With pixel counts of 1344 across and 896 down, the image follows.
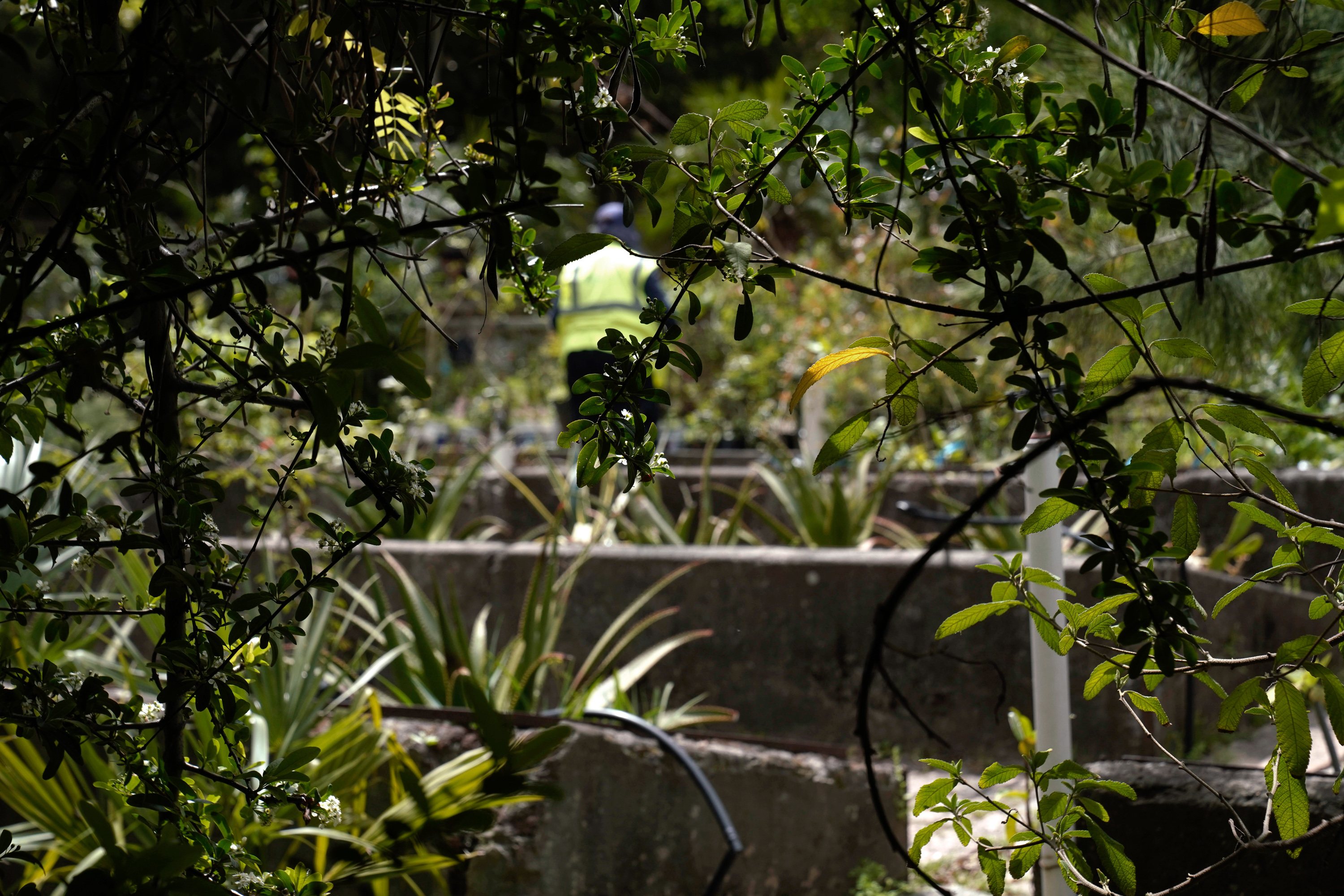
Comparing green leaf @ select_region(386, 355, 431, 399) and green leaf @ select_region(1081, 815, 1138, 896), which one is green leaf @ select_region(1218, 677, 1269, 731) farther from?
green leaf @ select_region(386, 355, 431, 399)

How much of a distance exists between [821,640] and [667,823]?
1009 millimetres

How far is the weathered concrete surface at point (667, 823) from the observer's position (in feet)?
6.43

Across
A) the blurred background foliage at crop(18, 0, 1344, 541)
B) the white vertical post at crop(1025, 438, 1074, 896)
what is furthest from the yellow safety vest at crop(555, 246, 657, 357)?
the white vertical post at crop(1025, 438, 1074, 896)

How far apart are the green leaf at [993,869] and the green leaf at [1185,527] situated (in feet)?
1.02

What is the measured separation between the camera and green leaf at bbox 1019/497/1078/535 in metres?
0.78

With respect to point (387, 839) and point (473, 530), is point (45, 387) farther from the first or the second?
point (473, 530)

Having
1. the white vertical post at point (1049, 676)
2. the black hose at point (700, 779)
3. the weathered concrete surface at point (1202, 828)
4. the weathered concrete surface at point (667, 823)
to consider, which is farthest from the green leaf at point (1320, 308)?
the weathered concrete surface at point (667, 823)

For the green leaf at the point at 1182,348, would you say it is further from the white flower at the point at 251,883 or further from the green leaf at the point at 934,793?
the white flower at the point at 251,883

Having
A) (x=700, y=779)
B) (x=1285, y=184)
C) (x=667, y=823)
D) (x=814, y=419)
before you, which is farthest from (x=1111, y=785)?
(x=814, y=419)

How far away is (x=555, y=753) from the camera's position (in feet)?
6.49

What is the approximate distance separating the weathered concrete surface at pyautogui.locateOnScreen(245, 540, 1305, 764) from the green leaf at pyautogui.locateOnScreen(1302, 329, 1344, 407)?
2.02m

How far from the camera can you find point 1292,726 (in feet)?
2.72

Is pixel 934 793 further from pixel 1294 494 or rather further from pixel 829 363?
pixel 1294 494

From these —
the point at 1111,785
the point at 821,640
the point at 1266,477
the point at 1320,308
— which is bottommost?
the point at 821,640
